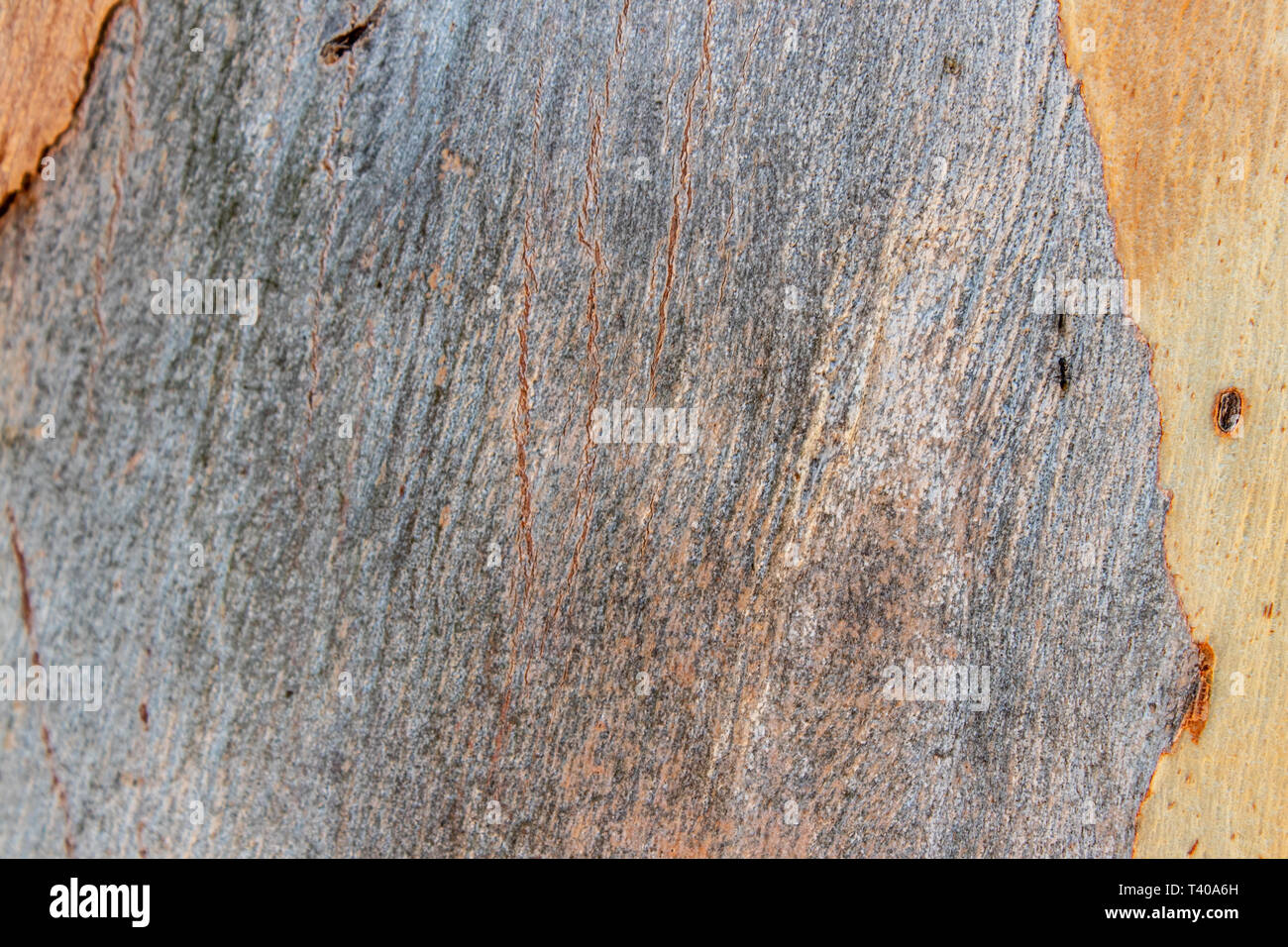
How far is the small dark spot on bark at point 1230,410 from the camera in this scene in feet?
7.43

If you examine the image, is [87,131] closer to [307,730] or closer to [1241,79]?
[307,730]

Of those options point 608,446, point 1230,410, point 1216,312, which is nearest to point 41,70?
point 608,446

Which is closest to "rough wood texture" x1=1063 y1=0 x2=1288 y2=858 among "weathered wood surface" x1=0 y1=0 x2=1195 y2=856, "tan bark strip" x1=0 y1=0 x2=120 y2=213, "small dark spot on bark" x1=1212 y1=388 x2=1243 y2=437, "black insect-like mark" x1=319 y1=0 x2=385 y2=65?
"small dark spot on bark" x1=1212 y1=388 x2=1243 y2=437

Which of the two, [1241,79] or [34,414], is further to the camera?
[34,414]

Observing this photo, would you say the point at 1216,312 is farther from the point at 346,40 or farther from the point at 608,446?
the point at 346,40

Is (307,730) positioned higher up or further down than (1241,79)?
further down

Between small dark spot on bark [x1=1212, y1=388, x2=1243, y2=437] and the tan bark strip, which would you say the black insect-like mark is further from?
small dark spot on bark [x1=1212, y1=388, x2=1243, y2=437]

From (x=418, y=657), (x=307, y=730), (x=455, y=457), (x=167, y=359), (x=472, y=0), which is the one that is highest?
(x=472, y=0)

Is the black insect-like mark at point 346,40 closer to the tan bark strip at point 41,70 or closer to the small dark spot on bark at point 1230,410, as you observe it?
the tan bark strip at point 41,70

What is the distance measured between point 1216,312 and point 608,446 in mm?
2078

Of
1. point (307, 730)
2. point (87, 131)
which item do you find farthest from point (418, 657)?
point (87, 131)

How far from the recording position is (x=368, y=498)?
2.34 m

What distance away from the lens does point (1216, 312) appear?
2256 mm

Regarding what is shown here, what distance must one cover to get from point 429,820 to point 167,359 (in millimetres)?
1846
